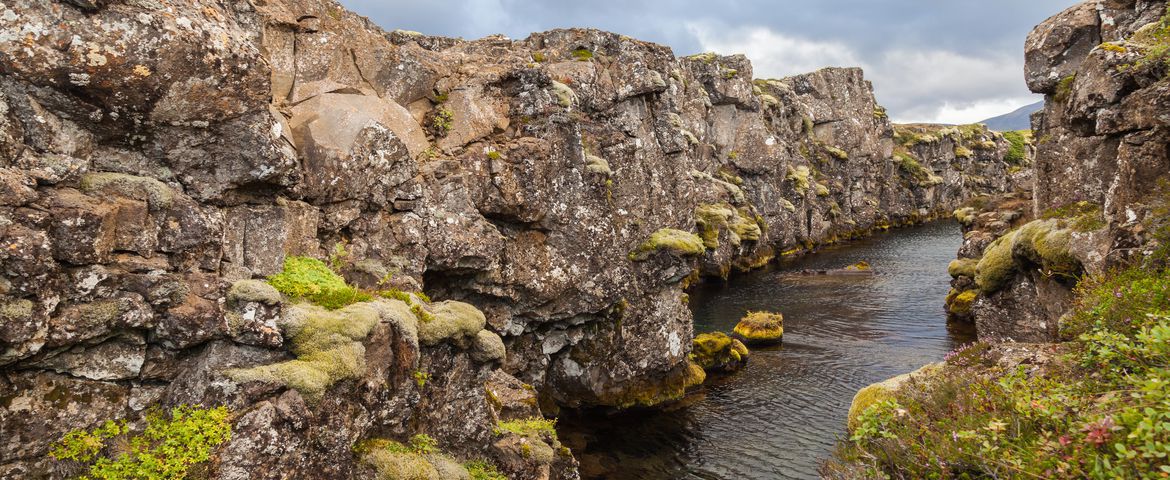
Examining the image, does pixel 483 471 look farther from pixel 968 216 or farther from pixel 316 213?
pixel 968 216

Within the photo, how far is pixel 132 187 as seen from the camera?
1363 cm

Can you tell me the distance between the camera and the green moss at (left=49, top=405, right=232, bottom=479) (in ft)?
37.8

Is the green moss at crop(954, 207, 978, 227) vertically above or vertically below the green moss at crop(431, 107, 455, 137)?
below

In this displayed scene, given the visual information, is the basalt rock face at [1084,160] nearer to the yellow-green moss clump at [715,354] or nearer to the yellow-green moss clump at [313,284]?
the yellow-green moss clump at [715,354]

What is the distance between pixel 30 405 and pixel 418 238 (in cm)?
1294

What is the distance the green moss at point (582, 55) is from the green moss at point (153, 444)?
26.3 metres

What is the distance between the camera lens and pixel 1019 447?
8.11 meters

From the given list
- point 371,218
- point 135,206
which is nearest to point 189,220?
point 135,206

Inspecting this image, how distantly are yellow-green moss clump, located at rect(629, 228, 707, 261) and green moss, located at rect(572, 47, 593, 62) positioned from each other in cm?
1080

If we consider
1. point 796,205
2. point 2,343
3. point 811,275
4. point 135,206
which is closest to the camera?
point 2,343

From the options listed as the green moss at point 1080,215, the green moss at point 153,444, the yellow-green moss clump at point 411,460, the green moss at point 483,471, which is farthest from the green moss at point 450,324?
the green moss at point 1080,215

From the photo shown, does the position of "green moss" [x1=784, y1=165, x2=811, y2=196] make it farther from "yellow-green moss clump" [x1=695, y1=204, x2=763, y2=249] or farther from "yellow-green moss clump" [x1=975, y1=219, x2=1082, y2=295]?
"yellow-green moss clump" [x1=975, y1=219, x2=1082, y2=295]

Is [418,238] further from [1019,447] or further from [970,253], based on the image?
[970,253]

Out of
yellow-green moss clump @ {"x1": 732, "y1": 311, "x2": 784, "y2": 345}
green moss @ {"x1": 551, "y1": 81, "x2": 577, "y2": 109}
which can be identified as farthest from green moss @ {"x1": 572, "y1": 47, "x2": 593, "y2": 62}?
yellow-green moss clump @ {"x1": 732, "y1": 311, "x2": 784, "y2": 345}
